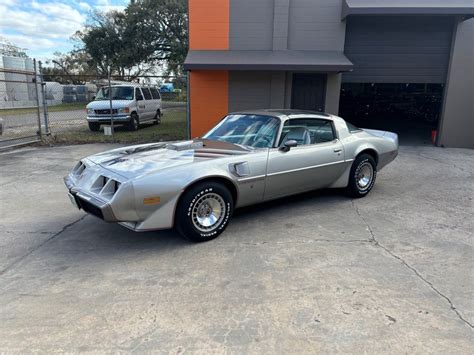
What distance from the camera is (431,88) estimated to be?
68.7 ft

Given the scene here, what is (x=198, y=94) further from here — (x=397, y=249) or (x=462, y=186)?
(x=397, y=249)

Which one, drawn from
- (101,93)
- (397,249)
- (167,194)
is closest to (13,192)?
(167,194)

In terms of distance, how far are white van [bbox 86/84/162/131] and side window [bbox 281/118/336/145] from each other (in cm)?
1088

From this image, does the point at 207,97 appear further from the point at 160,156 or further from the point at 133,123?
the point at 160,156

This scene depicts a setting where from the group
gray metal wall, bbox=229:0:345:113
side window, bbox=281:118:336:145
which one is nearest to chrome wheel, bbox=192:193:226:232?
→ side window, bbox=281:118:336:145

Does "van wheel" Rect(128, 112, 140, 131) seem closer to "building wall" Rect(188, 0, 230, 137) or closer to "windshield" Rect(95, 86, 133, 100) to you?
"windshield" Rect(95, 86, 133, 100)

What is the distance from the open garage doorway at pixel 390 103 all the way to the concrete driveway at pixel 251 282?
1534 cm

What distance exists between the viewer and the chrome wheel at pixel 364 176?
5891 mm

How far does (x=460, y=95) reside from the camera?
36.8ft

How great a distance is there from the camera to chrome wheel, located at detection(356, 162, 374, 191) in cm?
589

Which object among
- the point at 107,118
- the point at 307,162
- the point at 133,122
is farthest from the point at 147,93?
the point at 307,162

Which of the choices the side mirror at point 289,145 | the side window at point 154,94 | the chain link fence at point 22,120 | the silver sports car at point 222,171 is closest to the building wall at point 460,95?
the silver sports car at point 222,171

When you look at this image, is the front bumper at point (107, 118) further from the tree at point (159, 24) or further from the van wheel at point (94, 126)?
the tree at point (159, 24)

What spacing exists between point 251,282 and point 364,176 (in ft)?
11.7
